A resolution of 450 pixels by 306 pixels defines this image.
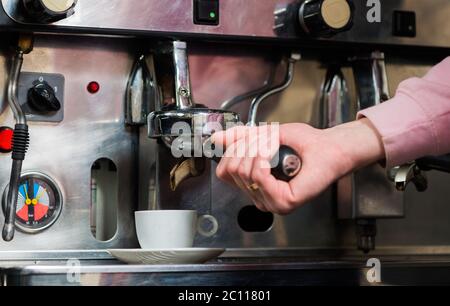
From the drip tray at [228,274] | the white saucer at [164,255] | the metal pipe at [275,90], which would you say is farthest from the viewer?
the metal pipe at [275,90]

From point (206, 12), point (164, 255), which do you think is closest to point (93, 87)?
point (206, 12)

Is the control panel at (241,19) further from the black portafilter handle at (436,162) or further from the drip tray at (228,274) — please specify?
the drip tray at (228,274)

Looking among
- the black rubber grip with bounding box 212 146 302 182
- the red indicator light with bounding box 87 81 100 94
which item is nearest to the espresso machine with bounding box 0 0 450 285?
the red indicator light with bounding box 87 81 100 94

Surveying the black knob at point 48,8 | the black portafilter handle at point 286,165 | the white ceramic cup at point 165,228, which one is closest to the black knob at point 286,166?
the black portafilter handle at point 286,165

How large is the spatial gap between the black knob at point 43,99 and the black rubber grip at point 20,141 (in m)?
0.06

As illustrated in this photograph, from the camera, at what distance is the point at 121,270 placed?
3.04 ft

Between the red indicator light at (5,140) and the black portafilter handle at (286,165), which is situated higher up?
the red indicator light at (5,140)

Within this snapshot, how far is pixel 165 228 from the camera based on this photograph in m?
1.10

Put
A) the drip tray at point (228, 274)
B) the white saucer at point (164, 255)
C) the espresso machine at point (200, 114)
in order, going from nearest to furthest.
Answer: the drip tray at point (228, 274)
the white saucer at point (164, 255)
the espresso machine at point (200, 114)

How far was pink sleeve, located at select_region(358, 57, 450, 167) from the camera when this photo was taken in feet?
3.20

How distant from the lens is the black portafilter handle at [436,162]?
108 cm

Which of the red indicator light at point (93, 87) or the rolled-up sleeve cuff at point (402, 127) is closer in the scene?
the rolled-up sleeve cuff at point (402, 127)

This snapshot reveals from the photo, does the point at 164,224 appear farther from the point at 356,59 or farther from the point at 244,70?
the point at 356,59

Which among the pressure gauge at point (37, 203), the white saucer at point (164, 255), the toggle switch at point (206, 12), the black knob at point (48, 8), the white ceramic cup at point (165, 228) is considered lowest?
the white saucer at point (164, 255)
